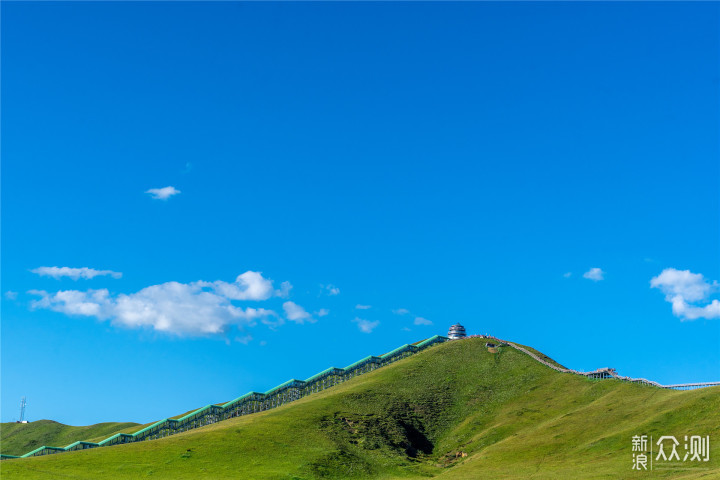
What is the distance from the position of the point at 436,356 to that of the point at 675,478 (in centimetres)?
10739

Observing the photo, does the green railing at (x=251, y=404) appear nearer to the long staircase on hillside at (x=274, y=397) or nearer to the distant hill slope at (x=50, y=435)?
the long staircase on hillside at (x=274, y=397)

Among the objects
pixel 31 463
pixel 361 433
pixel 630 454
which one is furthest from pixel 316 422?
pixel 630 454

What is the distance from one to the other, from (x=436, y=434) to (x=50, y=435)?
121741 mm

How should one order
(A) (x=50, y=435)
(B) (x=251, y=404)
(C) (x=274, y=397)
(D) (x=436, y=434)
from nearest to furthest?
(D) (x=436, y=434)
(B) (x=251, y=404)
(C) (x=274, y=397)
(A) (x=50, y=435)

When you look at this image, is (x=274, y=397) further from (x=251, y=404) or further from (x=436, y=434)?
(x=436, y=434)

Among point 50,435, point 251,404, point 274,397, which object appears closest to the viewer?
point 251,404

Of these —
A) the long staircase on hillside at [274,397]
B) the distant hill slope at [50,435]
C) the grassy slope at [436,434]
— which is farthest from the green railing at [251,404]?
A: the distant hill slope at [50,435]

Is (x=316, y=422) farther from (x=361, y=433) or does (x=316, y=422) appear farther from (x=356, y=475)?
(x=356, y=475)

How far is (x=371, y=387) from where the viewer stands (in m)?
152

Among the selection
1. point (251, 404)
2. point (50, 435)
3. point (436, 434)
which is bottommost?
point (50, 435)

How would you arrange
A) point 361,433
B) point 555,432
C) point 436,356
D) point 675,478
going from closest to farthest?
point 675,478
point 555,432
point 361,433
point 436,356

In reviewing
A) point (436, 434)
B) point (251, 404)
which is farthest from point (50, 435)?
point (436, 434)

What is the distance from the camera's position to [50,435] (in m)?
191

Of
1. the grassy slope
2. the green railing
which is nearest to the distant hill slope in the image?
the green railing
